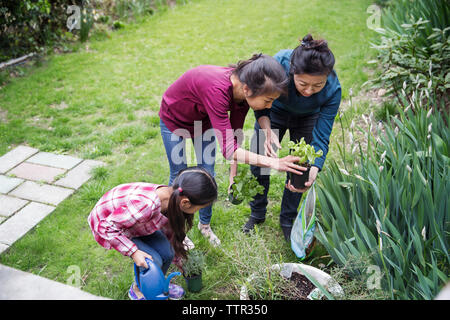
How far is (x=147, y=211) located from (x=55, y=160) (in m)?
2.05

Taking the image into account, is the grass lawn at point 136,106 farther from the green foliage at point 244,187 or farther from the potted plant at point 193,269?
the green foliage at point 244,187

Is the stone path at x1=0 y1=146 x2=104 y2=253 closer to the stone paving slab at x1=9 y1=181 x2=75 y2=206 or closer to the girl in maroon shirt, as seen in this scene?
the stone paving slab at x1=9 y1=181 x2=75 y2=206

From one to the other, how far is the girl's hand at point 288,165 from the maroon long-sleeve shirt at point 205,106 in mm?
226

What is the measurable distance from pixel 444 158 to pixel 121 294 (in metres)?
2.02

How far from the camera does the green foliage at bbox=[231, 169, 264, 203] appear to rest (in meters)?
2.27

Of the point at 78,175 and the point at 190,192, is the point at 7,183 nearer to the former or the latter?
the point at 78,175

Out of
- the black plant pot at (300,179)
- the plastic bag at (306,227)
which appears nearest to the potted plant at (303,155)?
the black plant pot at (300,179)

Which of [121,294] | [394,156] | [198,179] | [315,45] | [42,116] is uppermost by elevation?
[315,45]

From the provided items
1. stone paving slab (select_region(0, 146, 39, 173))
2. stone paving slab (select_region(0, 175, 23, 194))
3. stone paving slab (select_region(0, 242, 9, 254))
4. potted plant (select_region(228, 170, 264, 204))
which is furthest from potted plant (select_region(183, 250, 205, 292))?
stone paving slab (select_region(0, 146, 39, 173))

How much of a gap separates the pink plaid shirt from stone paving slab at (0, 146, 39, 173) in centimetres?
197

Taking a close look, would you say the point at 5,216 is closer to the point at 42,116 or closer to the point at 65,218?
the point at 65,218

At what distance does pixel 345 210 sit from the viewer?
7.16 ft
